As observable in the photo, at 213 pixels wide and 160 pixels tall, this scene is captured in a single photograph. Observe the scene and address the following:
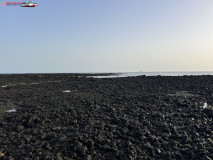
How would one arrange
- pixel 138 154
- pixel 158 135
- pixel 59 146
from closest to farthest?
pixel 138 154, pixel 59 146, pixel 158 135

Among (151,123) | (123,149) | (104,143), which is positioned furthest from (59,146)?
(151,123)

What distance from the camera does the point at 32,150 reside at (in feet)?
24.5

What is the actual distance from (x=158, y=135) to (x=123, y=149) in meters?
2.18

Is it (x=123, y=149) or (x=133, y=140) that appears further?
(x=133, y=140)

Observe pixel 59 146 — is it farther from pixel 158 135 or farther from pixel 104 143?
pixel 158 135

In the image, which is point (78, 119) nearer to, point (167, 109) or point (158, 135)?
point (158, 135)

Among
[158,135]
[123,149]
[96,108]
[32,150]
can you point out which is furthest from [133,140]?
[96,108]

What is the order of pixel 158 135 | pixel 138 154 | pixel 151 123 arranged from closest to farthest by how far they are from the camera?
pixel 138 154 → pixel 158 135 → pixel 151 123

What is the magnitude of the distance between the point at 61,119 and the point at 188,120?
24.7 feet

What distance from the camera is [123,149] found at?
302 inches

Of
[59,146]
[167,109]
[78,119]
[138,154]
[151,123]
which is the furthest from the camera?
[167,109]

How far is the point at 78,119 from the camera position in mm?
11703

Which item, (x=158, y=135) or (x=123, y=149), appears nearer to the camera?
(x=123, y=149)

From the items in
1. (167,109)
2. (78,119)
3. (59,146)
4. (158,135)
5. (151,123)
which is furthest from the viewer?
(167,109)
